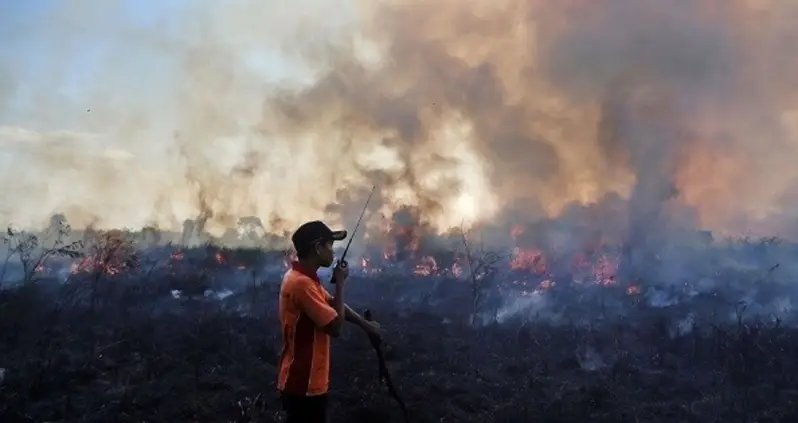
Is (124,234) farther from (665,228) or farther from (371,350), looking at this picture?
(665,228)

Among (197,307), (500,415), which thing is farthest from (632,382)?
(197,307)

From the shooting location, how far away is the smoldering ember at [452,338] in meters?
9.30

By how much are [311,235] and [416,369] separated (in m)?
7.14

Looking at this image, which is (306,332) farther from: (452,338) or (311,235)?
(452,338)

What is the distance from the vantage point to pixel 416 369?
11.1 m

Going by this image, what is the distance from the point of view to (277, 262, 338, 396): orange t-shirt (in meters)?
4.29

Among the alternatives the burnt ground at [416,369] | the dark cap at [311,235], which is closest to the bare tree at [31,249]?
the burnt ground at [416,369]

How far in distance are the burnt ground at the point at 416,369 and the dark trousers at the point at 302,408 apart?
4.49m

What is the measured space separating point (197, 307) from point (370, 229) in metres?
10.6

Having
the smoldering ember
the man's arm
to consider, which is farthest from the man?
the smoldering ember

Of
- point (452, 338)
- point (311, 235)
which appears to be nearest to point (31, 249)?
point (452, 338)

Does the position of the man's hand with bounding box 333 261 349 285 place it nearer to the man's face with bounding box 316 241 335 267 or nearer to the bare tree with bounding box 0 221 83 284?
the man's face with bounding box 316 241 335 267

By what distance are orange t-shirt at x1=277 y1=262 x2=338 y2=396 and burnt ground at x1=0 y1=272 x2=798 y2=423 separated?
4.59m

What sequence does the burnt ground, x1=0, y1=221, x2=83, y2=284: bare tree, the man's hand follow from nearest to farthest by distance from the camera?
the man's hand, the burnt ground, x1=0, y1=221, x2=83, y2=284: bare tree
